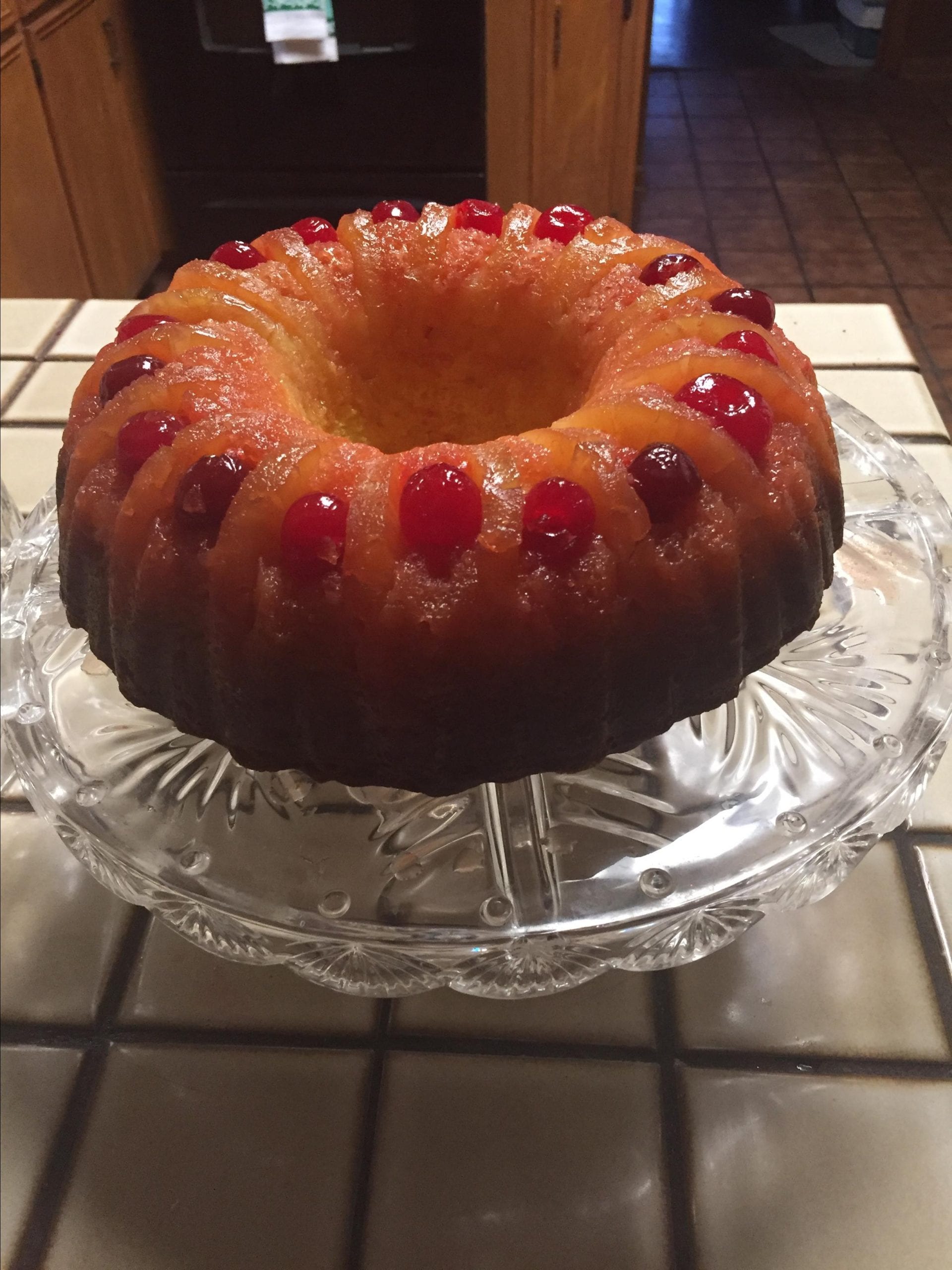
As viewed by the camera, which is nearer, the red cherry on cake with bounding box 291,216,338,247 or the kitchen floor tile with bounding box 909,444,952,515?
the red cherry on cake with bounding box 291,216,338,247

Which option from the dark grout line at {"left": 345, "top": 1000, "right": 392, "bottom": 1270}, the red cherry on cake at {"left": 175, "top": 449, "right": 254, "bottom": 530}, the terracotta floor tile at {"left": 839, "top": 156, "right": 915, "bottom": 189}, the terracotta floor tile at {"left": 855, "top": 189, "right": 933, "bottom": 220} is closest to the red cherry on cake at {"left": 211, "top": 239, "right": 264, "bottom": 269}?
the red cherry on cake at {"left": 175, "top": 449, "right": 254, "bottom": 530}

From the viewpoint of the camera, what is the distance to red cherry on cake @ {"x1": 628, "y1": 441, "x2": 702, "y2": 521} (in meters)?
0.72

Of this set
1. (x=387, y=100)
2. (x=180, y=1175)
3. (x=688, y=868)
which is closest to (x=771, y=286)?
(x=387, y=100)

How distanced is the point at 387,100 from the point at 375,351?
1925 mm

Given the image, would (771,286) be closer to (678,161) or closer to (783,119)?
(678,161)

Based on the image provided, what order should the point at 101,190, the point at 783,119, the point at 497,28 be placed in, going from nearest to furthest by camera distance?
the point at 497,28, the point at 101,190, the point at 783,119

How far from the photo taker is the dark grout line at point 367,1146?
0.71 metres

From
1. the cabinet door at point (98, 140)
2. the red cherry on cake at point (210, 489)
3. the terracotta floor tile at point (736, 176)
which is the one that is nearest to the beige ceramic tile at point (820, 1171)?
the red cherry on cake at point (210, 489)

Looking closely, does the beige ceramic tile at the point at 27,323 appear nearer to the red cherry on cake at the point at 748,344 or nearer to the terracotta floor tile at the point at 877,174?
the red cherry on cake at the point at 748,344

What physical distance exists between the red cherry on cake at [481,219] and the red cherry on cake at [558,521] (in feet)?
1.45

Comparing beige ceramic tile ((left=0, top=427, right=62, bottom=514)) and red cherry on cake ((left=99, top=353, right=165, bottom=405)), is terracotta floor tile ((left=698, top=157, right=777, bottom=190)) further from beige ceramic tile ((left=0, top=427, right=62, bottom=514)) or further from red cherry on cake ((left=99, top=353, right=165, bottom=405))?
red cherry on cake ((left=99, top=353, right=165, bottom=405))

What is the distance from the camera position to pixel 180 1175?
0.75 metres

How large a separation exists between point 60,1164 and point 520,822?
418 millimetres

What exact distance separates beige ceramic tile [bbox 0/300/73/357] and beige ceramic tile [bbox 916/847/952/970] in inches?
52.6
